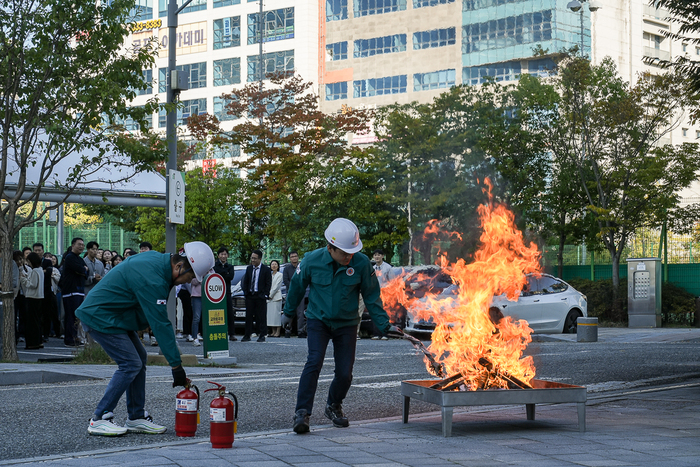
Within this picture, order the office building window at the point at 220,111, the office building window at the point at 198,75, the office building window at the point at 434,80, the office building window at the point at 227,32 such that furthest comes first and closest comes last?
1. the office building window at the point at 198,75
2. the office building window at the point at 227,32
3. the office building window at the point at 220,111
4. the office building window at the point at 434,80

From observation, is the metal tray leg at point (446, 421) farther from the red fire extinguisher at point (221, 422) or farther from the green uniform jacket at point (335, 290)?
the red fire extinguisher at point (221, 422)

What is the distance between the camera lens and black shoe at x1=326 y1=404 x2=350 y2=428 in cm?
788

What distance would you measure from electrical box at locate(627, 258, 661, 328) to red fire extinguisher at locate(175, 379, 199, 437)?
22.1 meters

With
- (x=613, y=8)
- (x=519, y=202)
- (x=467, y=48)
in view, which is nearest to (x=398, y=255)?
(x=519, y=202)

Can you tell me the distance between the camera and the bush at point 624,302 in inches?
1099

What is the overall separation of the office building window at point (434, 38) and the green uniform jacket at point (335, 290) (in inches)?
2316

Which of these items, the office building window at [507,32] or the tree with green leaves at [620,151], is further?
the office building window at [507,32]

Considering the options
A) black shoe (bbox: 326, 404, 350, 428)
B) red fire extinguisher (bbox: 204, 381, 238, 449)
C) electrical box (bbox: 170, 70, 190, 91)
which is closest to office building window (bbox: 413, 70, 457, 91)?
electrical box (bbox: 170, 70, 190, 91)

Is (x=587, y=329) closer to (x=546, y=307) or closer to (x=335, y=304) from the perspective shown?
(x=546, y=307)

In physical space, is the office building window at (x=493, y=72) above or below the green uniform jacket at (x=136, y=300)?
above

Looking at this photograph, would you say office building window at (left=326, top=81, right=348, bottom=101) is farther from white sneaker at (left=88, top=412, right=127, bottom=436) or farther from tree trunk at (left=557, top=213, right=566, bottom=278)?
white sneaker at (left=88, top=412, right=127, bottom=436)

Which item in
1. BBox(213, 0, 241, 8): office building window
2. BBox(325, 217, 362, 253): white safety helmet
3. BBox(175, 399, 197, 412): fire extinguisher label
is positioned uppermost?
BBox(213, 0, 241, 8): office building window

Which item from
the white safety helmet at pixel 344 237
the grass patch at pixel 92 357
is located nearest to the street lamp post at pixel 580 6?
the grass patch at pixel 92 357

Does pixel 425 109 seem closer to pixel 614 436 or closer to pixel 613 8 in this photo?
pixel 614 436
